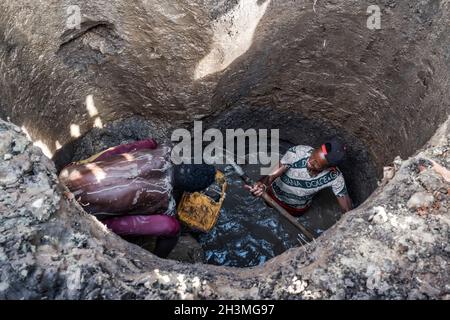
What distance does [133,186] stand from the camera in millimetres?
2277

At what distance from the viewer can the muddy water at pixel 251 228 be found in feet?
11.6

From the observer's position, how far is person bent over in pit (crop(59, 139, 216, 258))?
2.21m

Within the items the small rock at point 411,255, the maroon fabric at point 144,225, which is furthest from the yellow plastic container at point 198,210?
the small rock at point 411,255

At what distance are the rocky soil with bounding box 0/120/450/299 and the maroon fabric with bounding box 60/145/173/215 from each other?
0.25 metres

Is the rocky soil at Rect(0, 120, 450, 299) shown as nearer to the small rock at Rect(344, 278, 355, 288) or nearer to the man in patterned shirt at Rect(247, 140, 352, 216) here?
the small rock at Rect(344, 278, 355, 288)

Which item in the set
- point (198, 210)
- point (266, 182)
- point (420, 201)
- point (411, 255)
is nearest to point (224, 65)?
point (266, 182)

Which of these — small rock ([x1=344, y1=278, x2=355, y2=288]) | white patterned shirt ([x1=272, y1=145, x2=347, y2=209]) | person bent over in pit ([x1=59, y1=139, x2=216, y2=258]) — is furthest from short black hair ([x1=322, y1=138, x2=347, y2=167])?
small rock ([x1=344, y1=278, x2=355, y2=288])

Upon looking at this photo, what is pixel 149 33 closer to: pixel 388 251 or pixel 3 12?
pixel 3 12

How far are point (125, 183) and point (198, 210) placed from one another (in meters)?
0.72

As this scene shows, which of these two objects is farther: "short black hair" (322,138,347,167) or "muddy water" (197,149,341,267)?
"muddy water" (197,149,341,267)

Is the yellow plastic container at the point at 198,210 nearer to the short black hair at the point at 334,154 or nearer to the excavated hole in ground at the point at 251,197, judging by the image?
the excavated hole in ground at the point at 251,197

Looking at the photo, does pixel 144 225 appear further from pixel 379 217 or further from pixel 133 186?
pixel 379 217

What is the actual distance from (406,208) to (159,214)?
132 cm

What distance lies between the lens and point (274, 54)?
11.1 feet
